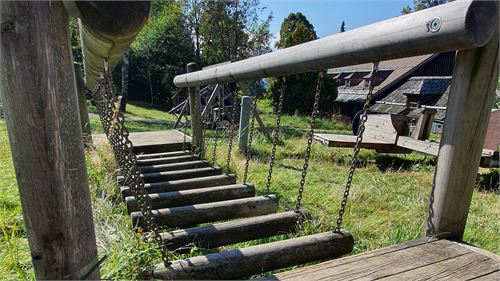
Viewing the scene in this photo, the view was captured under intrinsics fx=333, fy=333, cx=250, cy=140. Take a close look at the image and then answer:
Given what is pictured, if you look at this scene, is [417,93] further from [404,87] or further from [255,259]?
[255,259]

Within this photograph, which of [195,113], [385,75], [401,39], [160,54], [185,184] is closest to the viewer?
[401,39]

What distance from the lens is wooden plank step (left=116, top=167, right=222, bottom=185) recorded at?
131 inches

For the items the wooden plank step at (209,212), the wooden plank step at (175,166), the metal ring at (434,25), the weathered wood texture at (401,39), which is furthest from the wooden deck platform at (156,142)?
the metal ring at (434,25)

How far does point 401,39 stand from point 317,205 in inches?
113

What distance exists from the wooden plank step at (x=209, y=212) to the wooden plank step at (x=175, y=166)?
4.28 feet

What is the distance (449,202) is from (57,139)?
5.17 feet

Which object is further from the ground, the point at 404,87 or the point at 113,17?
the point at 404,87

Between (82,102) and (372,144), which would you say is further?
(372,144)

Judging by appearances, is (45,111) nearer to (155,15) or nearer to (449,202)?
(449,202)

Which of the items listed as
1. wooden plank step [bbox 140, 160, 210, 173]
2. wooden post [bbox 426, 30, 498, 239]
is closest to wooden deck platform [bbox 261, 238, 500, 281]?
wooden post [bbox 426, 30, 498, 239]

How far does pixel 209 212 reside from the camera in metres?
2.46

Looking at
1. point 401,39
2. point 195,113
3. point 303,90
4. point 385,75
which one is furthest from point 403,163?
point 385,75

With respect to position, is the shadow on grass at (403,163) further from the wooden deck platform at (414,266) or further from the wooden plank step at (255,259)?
the wooden deck platform at (414,266)

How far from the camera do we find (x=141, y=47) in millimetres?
24469
